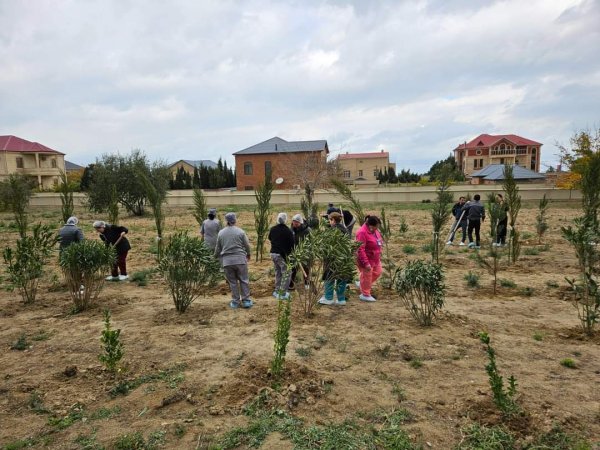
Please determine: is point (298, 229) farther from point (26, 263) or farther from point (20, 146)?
point (20, 146)

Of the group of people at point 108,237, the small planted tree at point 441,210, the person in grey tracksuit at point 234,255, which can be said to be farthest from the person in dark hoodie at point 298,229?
the group of people at point 108,237

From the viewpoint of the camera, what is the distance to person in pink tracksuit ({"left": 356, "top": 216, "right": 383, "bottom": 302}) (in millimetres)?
6324

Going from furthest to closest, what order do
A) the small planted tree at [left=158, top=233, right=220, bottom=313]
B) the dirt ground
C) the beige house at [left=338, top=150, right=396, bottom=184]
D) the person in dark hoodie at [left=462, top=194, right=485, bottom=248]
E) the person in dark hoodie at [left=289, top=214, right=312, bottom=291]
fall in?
the beige house at [left=338, top=150, right=396, bottom=184], the person in dark hoodie at [left=462, top=194, right=485, bottom=248], the person in dark hoodie at [left=289, top=214, right=312, bottom=291], the small planted tree at [left=158, top=233, right=220, bottom=313], the dirt ground

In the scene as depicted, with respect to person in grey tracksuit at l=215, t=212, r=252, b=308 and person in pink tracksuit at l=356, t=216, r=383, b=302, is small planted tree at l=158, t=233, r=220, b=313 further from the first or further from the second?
person in pink tracksuit at l=356, t=216, r=383, b=302

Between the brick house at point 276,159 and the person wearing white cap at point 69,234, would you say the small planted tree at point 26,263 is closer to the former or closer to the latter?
the person wearing white cap at point 69,234

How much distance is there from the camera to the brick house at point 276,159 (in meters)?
47.2

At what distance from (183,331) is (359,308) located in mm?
2603

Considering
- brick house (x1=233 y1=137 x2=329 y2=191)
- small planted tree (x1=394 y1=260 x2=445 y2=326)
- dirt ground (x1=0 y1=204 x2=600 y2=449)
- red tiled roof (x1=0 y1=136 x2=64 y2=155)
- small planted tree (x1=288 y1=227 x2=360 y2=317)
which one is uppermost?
red tiled roof (x1=0 y1=136 x2=64 y2=155)

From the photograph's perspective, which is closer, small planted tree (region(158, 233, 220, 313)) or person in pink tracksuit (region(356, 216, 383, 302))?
small planted tree (region(158, 233, 220, 313))

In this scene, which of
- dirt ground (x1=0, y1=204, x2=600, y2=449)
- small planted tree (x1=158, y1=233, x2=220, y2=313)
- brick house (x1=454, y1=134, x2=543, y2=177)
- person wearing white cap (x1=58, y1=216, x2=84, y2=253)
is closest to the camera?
dirt ground (x1=0, y1=204, x2=600, y2=449)

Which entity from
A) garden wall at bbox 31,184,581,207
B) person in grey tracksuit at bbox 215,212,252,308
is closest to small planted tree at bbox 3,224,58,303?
person in grey tracksuit at bbox 215,212,252,308

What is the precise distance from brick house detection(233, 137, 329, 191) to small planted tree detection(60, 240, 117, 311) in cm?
3900

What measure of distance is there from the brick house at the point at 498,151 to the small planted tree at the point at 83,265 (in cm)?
6602

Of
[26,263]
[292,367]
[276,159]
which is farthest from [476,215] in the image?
[276,159]
